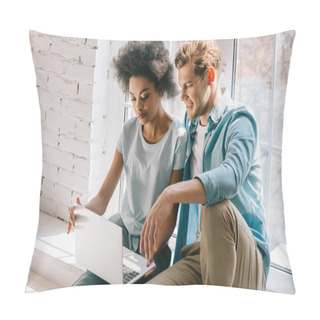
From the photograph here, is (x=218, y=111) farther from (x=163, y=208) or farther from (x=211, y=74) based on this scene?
(x=163, y=208)

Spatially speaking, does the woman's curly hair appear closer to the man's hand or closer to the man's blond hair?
the man's blond hair

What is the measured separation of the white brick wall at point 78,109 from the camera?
6.07 feet

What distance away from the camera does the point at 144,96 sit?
1852 mm

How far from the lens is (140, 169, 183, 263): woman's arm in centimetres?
185

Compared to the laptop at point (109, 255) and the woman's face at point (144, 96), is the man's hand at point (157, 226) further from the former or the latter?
the woman's face at point (144, 96)

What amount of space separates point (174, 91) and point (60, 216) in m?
0.55

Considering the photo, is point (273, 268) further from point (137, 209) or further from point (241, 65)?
point (241, 65)

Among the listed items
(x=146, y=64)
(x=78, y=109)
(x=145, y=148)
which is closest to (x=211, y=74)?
(x=146, y=64)

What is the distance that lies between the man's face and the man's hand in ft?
0.90

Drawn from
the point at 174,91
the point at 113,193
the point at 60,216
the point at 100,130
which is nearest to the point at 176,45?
the point at 174,91

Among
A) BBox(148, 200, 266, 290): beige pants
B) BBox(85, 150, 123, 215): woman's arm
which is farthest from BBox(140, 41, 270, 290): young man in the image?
BBox(85, 150, 123, 215): woman's arm

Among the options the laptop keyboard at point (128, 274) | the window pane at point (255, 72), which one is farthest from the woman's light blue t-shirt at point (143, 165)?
the window pane at point (255, 72)

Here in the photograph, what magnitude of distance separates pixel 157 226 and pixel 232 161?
0.31 metres

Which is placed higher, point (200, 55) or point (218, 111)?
point (200, 55)
